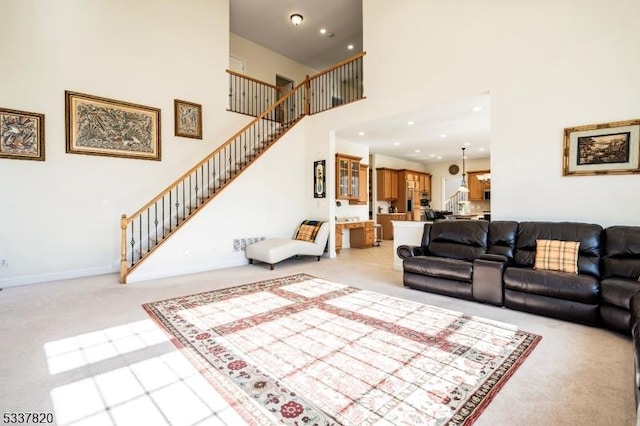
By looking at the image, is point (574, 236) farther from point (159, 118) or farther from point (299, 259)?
point (159, 118)

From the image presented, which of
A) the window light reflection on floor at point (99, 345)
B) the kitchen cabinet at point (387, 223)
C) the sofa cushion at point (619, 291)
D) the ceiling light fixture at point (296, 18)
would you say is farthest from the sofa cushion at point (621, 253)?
the ceiling light fixture at point (296, 18)

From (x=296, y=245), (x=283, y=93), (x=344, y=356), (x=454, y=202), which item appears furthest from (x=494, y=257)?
(x=454, y=202)

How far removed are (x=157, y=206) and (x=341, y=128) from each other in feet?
13.7

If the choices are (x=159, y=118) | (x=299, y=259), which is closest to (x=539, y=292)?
(x=299, y=259)

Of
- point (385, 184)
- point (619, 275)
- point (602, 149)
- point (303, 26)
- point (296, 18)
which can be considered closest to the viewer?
point (619, 275)

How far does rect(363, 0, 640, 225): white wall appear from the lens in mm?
3666

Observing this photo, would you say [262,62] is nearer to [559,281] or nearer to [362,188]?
[362,188]

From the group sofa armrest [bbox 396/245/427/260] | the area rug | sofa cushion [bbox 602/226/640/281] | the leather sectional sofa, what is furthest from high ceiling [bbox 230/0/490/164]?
the area rug

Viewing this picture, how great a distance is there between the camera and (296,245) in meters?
6.22

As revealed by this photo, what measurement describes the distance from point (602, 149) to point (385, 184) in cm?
758

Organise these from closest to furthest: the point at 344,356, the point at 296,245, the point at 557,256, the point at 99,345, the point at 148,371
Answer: the point at 148,371, the point at 344,356, the point at 99,345, the point at 557,256, the point at 296,245

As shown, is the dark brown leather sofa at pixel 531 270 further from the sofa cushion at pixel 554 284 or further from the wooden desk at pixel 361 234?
the wooden desk at pixel 361 234

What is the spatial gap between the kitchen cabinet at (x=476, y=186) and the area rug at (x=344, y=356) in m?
9.70

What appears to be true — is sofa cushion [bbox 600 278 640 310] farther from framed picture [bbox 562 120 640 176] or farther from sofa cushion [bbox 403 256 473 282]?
framed picture [bbox 562 120 640 176]
